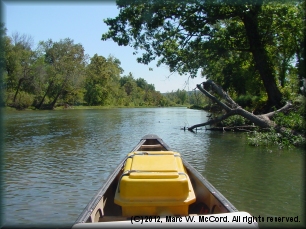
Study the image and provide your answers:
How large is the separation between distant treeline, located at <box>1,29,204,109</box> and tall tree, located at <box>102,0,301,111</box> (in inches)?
1042

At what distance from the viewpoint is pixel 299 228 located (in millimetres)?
5754

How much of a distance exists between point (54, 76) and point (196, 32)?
47061 mm

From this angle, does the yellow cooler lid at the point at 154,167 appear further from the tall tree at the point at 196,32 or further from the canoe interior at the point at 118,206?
the tall tree at the point at 196,32

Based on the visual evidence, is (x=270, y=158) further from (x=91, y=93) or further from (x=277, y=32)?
(x=91, y=93)

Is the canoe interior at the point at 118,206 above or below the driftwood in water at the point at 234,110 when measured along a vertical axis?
below

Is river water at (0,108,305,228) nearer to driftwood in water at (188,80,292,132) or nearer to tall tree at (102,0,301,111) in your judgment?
driftwood in water at (188,80,292,132)

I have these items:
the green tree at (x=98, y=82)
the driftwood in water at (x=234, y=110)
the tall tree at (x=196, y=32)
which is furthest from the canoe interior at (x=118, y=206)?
the green tree at (x=98, y=82)

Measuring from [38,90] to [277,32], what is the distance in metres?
Answer: 47.8

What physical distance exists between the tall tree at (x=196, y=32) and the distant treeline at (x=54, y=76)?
2647 centimetres

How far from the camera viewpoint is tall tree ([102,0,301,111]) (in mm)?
18531

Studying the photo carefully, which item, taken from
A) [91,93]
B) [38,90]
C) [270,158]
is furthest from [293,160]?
[91,93]

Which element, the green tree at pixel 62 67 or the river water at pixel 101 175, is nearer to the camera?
the river water at pixel 101 175

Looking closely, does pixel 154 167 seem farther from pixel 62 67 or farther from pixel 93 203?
pixel 62 67

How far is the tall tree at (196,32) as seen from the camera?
18.5 meters
